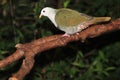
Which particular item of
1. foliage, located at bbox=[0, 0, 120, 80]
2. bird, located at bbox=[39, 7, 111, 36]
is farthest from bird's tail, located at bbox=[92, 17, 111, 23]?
foliage, located at bbox=[0, 0, 120, 80]

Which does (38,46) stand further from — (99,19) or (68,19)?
(99,19)

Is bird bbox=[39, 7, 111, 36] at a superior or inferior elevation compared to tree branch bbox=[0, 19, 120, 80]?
superior

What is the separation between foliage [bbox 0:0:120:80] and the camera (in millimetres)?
2615

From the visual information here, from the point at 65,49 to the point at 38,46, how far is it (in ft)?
3.45

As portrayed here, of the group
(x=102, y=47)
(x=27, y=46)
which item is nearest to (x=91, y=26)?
(x=27, y=46)

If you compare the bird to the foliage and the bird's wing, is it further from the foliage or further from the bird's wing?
the foliage

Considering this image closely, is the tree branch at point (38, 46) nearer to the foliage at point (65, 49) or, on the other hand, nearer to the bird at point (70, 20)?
the bird at point (70, 20)

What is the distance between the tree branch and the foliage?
56 cm

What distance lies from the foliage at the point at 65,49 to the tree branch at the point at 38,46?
56 cm

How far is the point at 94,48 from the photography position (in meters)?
2.93

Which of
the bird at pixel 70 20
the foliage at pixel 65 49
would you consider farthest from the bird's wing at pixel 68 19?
the foliage at pixel 65 49

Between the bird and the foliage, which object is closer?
the bird

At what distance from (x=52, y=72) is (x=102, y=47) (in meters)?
0.49

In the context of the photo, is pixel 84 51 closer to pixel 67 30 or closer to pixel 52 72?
pixel 52 72
